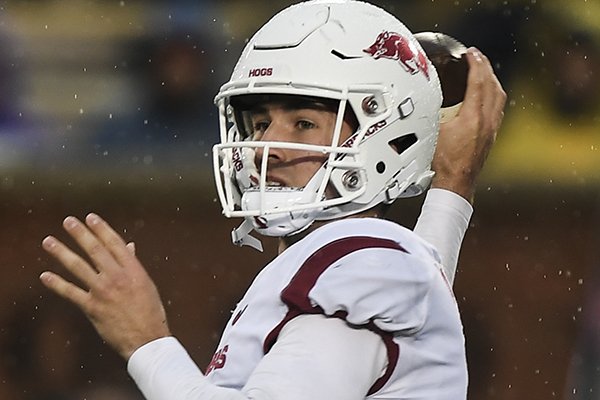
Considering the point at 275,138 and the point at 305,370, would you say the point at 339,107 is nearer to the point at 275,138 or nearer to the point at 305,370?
the point at 275,138

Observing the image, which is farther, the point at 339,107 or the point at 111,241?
the point at 339,107

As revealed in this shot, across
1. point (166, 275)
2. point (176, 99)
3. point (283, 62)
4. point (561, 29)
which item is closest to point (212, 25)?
point (176, 99)

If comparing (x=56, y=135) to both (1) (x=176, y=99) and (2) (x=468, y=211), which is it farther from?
(2) (x=468, y=211)

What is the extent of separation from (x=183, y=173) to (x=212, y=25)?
466 mm

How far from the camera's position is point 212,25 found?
11.8 ft

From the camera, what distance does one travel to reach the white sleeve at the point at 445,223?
1661 mm

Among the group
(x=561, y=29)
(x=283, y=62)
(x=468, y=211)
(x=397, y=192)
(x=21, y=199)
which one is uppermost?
(x=283, y=62)

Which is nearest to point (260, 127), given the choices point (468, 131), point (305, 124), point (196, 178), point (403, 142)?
point (305, 124)

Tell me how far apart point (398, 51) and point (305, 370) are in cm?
48

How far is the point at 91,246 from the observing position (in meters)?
1.25

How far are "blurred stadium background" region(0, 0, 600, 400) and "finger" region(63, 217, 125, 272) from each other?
2.06m

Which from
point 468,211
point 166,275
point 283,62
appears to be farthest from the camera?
point 166,275

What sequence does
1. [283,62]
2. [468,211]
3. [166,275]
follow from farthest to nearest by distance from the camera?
[166,275] → [468,211] → [283,62]

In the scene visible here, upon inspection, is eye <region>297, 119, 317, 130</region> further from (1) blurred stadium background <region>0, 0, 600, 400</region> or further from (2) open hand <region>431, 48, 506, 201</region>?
(1) blurred stadium background <region>0, 0, 600, 400</region>
